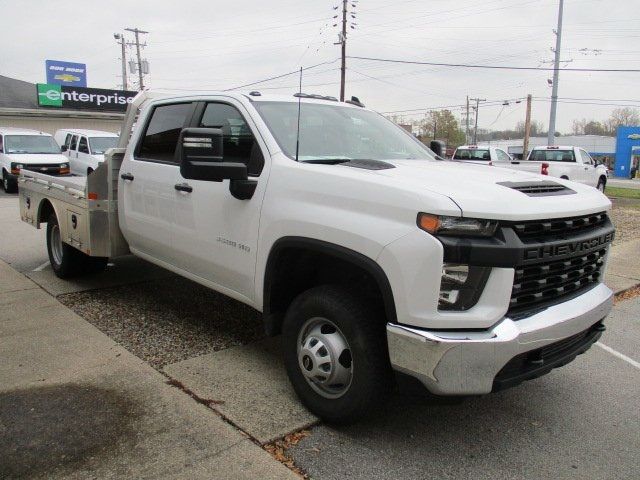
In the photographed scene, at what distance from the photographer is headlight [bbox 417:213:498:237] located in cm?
261

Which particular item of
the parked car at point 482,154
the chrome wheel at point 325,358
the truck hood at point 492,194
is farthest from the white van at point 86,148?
the truck hood at point 492,194

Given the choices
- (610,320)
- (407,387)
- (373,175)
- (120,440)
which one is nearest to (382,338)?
(407,387)

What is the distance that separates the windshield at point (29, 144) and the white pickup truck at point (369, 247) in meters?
15.4

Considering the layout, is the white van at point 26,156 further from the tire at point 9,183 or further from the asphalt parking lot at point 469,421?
the asphalt parking lot at point 469,421

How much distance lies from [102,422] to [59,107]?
3219 cm

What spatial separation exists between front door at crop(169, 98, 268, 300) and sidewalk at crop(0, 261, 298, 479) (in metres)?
0.85

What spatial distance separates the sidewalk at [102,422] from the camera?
283 centimetres

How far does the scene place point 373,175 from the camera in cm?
302

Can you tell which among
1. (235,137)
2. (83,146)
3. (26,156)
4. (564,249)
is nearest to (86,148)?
(83,146)

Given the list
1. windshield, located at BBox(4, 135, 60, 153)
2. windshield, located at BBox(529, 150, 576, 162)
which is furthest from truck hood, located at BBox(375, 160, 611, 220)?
windshield, located at BBox(529, 150, 576, 162)

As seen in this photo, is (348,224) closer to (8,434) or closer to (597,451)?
(597,451)

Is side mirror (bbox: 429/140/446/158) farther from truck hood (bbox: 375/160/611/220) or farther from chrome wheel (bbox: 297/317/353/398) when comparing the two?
chrome wheel (bbox: 297/317/353/398)

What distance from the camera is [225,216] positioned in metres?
3.85

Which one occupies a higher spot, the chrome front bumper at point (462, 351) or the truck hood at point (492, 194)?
the truck hood at point (492, 194)
